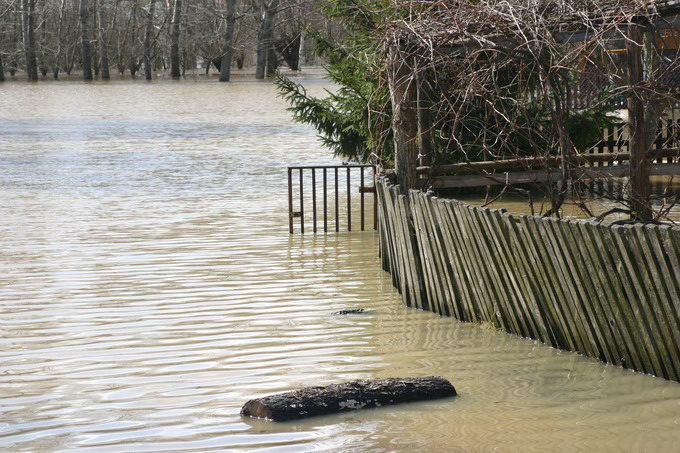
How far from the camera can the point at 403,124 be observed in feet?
32.4

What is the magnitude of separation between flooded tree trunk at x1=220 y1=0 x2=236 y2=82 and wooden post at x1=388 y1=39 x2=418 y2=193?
2296 inches

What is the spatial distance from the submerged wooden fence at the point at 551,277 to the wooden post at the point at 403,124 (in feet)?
1.75

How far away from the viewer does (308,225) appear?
46.2ft

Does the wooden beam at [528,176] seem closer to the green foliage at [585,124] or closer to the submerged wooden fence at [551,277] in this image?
the submerged wooden fence at [551,277]

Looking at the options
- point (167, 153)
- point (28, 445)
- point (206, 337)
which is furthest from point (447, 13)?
point (167, 153)

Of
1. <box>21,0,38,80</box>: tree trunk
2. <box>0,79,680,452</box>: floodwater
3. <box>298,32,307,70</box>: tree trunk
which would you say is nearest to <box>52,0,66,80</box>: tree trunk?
<box>21,0,38,80</box>: tree trunk

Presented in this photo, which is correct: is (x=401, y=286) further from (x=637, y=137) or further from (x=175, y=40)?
(x=175, y=40)

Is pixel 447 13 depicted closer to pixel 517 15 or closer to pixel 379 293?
pixel 517 15

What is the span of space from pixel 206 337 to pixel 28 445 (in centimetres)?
234

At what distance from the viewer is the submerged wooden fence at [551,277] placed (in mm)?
6543

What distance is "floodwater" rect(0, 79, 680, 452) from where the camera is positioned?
5941 mm

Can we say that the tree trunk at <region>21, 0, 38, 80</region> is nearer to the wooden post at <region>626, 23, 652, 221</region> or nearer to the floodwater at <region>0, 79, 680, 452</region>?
the floodwater at <region>0, 79, 680, 452</region>

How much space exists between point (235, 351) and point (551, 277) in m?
2.23

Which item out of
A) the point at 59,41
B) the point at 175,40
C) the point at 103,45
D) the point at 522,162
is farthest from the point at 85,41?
the point at 522,162
